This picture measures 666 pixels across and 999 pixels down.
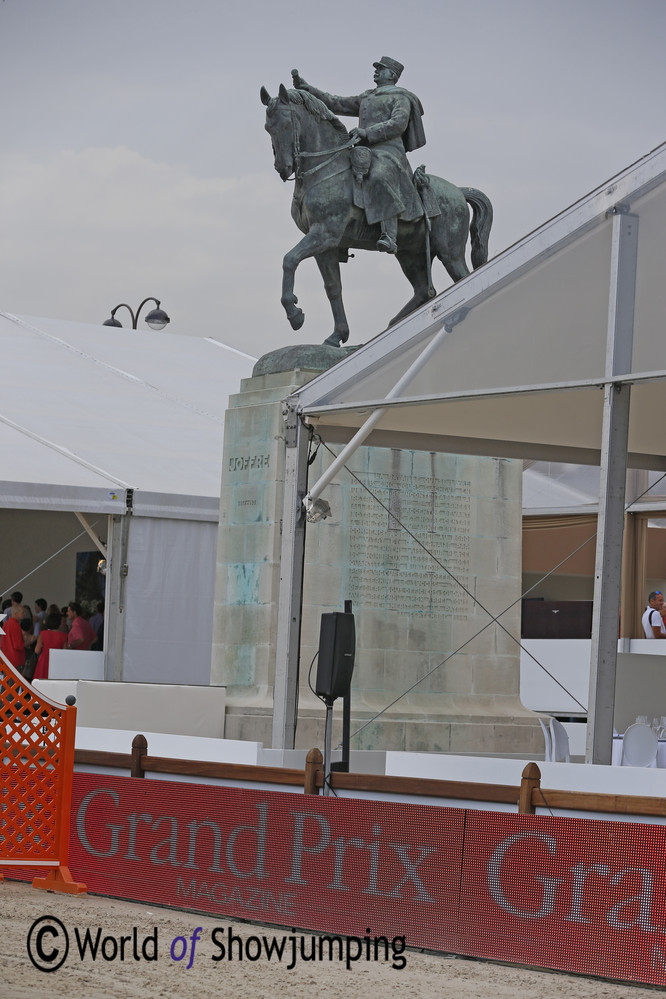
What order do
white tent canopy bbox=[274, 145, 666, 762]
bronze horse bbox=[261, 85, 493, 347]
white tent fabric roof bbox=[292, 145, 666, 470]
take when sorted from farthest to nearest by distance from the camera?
bronze horse bbox=[261, 85, 493, 347] → white tent fabric roof bbox=[292, 145, 666, 470] → white tent canopy bbox=[274, 145, 666, 762]

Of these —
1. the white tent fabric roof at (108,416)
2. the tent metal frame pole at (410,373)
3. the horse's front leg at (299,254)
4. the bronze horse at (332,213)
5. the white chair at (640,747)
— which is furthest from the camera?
the white tent fabric roof at (108,416)

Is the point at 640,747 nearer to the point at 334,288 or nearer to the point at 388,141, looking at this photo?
the point at 334,288

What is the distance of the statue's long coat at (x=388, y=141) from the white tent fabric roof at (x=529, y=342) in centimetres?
413

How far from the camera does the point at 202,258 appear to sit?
32.6m

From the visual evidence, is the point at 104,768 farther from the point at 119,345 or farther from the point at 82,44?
the point at 119,345

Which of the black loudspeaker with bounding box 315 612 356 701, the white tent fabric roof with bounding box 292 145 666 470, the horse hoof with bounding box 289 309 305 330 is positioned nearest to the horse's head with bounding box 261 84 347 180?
the horse hoof with bounding box 289 309 305 330

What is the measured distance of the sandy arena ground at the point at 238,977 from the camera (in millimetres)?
6238

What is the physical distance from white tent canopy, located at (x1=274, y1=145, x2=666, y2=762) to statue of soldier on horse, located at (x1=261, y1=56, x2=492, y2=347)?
4.12m

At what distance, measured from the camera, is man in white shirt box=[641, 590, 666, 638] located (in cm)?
1812

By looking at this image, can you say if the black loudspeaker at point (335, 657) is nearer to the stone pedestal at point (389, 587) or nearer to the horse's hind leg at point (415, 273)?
the stone pedestal at point (389, 587)

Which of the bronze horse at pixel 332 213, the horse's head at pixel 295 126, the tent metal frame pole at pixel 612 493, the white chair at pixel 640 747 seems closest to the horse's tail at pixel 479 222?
the bronze horse at pixel 332 213

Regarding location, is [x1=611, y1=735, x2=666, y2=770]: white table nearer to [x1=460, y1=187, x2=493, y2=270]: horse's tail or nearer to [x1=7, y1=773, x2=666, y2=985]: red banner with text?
[x1=7, y1=773, x2=666, y2=985]: red banner with text

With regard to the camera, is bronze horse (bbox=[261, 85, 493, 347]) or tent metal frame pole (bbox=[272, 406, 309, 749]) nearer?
tent metal frame pole (bbox=[272, 406, 309, 749])

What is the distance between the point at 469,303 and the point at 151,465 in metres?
10.00
